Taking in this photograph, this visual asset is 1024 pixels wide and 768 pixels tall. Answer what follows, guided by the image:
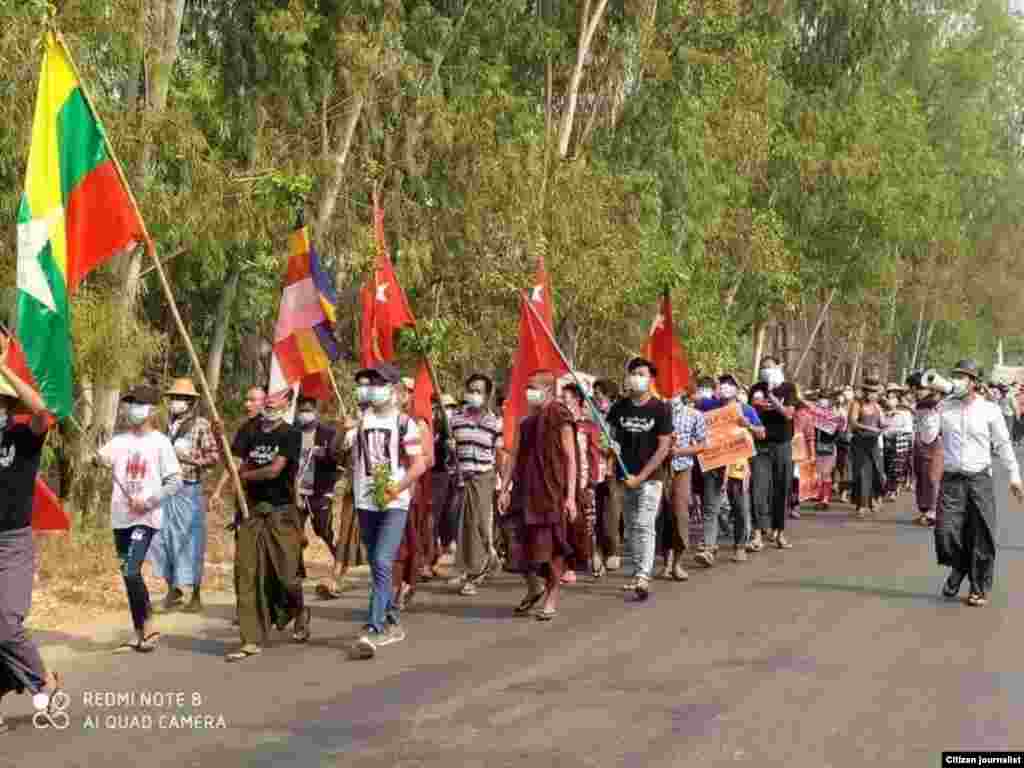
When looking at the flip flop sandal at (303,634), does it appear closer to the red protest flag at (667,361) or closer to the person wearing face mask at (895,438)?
the red protest flag at (667,361)

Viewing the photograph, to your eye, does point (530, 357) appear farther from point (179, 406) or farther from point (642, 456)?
point (179, 406)

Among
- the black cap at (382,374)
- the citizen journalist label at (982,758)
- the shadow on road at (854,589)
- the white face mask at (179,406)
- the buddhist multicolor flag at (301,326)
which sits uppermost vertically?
the buddhist multicolor flag at (301,326)

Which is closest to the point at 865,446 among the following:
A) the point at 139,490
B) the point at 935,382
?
the point at 935,382

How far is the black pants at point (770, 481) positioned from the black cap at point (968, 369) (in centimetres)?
398

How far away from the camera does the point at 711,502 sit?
1462 cm

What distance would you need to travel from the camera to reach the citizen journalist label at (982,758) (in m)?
6.68

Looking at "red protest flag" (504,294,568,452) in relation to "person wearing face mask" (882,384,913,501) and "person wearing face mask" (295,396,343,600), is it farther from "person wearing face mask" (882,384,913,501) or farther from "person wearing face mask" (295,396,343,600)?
"person wearing face mask" (882,384,913,501)

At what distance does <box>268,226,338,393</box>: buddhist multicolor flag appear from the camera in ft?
40.4

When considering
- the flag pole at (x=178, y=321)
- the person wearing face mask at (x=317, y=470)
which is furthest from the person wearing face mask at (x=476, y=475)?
the flag pole at (x=178, y=321)

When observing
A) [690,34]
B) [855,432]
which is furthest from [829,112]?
[855,432]

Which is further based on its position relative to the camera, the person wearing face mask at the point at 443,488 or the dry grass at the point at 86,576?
the person wearing face mask at the point at 443,488

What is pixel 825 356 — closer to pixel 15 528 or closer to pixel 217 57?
pixel 217 57

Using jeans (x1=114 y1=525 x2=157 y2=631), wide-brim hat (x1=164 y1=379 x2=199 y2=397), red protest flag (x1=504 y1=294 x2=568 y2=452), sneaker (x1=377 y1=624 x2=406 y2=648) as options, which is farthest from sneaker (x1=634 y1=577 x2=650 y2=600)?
jeans (x1=114 y1=525 x2=157 y2=631)

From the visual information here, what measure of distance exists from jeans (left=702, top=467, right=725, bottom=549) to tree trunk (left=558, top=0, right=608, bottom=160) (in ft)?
36.0
